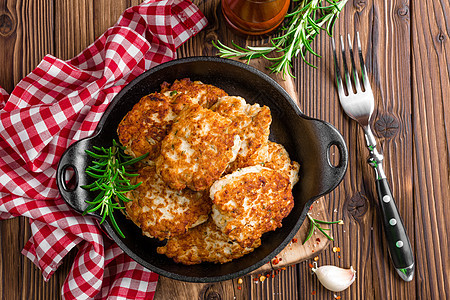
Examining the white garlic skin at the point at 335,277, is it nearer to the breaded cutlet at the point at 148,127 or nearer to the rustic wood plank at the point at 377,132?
the rustic wood plank at the point at 377,132

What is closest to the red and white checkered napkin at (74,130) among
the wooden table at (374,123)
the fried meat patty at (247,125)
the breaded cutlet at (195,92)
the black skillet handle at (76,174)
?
the wooden table at (374,123)

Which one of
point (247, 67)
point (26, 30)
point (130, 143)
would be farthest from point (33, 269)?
point (247, 67)

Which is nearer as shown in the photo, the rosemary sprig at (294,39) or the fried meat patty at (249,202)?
the fried meat patty at (249,202)

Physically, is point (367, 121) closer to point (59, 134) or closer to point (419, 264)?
point (419, 264)

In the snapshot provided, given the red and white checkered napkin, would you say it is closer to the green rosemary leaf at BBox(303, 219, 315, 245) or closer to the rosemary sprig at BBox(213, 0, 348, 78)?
the rosemary sprig at BBox(213, 0, 348, 78)

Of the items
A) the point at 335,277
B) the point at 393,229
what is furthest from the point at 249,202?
the point at 393,229

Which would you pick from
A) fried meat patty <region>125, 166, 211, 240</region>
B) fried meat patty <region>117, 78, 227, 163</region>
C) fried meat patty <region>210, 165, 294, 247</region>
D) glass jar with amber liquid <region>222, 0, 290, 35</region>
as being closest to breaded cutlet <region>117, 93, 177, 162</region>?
fried meat patty <region>117, 78, 227, 163</region>
